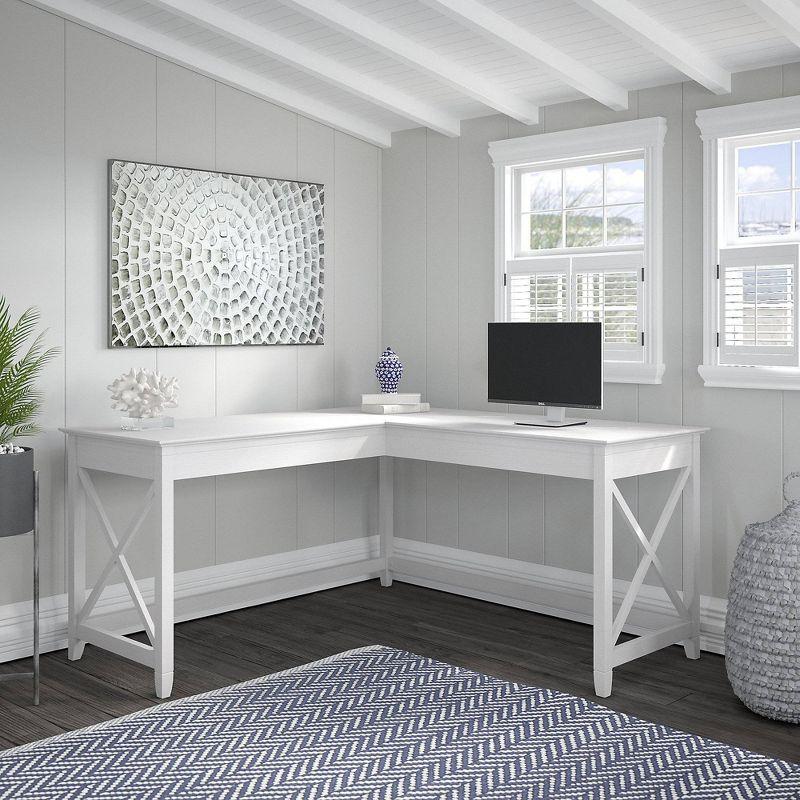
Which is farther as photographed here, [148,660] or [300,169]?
[300,169]

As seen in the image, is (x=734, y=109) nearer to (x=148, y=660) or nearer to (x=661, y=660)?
(x=661, y=660)

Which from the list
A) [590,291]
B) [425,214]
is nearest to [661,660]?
[590,291]

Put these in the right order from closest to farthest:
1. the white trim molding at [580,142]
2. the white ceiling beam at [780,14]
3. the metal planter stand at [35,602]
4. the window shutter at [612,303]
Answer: the white ceiling beam at [780,14] → the metal planter stand at [35,602] → the white trim molding at [580,142] → the window shutter at [612,303]

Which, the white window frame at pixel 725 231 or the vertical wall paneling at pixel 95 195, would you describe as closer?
the white window frame at pixel 725 231

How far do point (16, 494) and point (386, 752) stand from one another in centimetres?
155

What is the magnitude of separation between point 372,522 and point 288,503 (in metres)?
0.58

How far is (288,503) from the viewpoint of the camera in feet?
16.3

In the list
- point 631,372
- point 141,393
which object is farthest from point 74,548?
point 631,372

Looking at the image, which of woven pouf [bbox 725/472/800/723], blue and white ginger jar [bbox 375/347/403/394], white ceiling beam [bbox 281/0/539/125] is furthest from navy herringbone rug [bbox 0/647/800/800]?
white ceiling beam [bbox 281/0/539/125]

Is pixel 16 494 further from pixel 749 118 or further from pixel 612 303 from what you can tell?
pixel 749 118

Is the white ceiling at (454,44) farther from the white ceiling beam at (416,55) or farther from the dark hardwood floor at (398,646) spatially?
the dark hardwood floor at (398,646)

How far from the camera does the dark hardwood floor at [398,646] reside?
335cm

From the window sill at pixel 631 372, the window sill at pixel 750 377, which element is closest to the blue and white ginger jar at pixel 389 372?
the window sill at pixel 631 372

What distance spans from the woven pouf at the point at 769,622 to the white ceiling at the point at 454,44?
171 centimetres
